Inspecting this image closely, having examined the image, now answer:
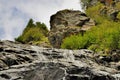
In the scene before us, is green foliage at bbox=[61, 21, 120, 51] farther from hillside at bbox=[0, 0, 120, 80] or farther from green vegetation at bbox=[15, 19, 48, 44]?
green vegetation at bbox=[15, 19, 48, 44]

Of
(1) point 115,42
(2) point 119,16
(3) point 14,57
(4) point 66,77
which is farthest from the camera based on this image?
(2) point 119,16

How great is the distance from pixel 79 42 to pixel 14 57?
1751 cm

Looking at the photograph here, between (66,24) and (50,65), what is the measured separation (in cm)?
2941

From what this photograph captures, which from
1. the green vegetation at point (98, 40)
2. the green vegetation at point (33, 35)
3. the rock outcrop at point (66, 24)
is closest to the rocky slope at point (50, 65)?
the green vegetation at point (98, 40)

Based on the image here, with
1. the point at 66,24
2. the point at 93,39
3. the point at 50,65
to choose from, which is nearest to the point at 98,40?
the point at 93,39

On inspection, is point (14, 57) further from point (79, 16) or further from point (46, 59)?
point (79, 16)

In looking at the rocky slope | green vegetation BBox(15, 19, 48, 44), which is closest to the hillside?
the rocky slope

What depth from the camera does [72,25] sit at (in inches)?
2534

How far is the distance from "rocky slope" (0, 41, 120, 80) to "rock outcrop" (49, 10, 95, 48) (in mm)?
17618

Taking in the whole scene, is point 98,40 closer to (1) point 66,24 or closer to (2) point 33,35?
(1) point 66,24

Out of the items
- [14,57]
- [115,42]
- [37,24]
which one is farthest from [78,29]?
[14,57]

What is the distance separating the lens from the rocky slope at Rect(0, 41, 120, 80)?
35812 millimetres

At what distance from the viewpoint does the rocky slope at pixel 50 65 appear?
35.8m

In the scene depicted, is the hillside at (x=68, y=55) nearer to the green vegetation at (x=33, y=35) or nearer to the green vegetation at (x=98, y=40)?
the green vegetation at (x=98, y=40)
